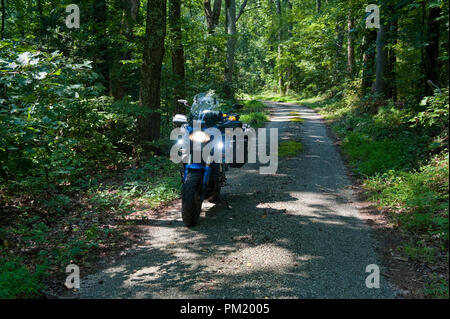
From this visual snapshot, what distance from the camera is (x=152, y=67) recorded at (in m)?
9.48

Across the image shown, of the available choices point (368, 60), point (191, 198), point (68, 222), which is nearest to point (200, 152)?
point (191, 198)

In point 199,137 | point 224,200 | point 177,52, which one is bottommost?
point 224,200

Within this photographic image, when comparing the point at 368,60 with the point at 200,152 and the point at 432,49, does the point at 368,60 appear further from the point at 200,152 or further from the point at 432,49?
the point at 200,152

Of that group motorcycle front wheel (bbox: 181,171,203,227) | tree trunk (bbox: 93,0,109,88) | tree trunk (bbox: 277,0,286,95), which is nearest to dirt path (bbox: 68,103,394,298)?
motorcycle front wheel (bbox: 181,171,203,227)

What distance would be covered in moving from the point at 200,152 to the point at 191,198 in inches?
31.5

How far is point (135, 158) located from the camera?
378 inches

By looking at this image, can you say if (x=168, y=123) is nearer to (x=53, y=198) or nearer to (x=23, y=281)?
(x=53, y=198)

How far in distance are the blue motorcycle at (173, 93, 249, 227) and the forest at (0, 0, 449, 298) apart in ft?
4.03

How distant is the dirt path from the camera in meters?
3.75

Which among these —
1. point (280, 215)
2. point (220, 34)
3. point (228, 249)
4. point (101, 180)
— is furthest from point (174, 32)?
point (228, 249)

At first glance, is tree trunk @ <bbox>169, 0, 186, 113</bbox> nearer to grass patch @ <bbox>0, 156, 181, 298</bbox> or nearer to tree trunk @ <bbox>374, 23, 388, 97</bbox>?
grass patch @ <bbox>0, 156, 181, 298</bbox>

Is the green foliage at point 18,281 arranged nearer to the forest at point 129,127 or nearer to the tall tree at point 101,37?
the forest at point 129,127

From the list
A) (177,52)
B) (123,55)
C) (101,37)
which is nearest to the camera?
(177,52)

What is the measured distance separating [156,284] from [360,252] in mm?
2843
